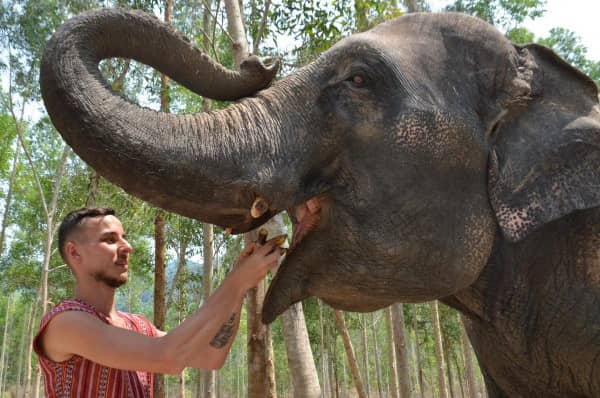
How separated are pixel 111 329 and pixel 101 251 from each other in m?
0.61

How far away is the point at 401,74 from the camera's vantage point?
6.32 feet

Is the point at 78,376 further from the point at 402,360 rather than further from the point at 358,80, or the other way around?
the point at 402,360

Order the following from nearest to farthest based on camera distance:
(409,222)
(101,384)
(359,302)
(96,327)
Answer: (409,222)
(359,302)
(96,327)
(101,384)

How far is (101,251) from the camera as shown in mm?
2736

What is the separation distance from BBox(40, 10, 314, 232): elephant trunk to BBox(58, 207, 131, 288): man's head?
3.87 feet

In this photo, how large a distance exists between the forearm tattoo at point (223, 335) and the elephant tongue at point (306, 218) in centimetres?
57

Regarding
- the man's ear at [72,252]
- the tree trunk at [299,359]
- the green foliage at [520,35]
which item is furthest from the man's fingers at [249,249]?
the green foliage at [520,35]

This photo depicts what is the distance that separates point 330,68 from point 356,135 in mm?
298

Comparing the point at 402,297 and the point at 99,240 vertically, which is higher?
the point at 99,240

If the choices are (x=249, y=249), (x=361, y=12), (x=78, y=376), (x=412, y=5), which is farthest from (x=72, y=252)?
(x=412, y=5)

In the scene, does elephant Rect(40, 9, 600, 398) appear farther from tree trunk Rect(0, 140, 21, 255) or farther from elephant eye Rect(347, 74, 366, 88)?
tree trunk Rect(0, 140, 21, 255)

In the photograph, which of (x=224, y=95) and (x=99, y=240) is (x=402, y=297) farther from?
(x=99, y=240)

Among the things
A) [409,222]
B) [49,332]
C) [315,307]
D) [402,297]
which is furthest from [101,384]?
[315,307]

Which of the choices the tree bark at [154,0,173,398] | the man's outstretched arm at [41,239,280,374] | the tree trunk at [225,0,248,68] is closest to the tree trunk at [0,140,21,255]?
the tree bark at [154,0,173,398]
